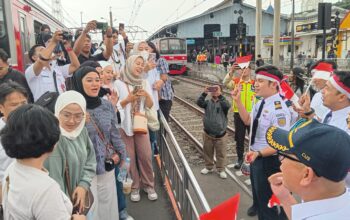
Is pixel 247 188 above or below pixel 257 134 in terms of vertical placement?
below

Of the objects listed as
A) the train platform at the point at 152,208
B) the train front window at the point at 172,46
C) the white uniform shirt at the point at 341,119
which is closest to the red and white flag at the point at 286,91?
the white uniform shirt at the point at 341,119

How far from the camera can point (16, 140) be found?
1600 mm

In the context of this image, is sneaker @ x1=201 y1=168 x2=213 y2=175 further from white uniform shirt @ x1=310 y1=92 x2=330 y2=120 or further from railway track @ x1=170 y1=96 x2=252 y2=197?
white uniform shirt @ x1=310 y1=92 x2=330 y2=120

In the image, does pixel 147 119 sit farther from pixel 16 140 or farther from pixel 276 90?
pixel 16 140

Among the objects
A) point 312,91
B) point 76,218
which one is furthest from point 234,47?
point 76,218

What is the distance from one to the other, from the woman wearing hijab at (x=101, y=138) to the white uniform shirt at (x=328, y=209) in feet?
6.40

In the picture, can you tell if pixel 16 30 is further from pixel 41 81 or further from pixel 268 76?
pixel 268 76

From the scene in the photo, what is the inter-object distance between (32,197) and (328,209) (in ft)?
4.51

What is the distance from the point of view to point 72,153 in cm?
231

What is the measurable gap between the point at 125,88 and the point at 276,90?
5.82 ft

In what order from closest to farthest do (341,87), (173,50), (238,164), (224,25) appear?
(341,87)
(238,164)
(173,50)
(224,25)

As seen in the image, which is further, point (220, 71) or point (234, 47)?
point (234, 47)

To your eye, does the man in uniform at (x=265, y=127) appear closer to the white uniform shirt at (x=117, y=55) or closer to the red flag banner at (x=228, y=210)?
the red flag banner at (x=228, y=210)

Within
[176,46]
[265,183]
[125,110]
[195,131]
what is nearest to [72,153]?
[125,110]
